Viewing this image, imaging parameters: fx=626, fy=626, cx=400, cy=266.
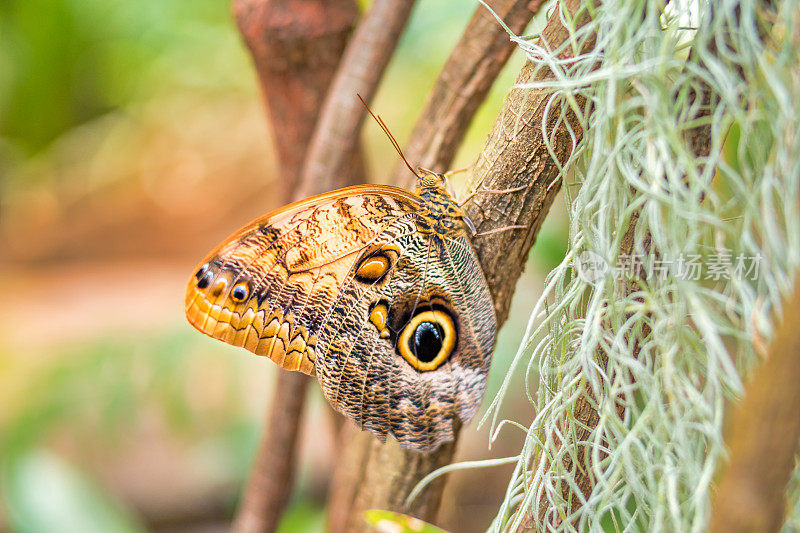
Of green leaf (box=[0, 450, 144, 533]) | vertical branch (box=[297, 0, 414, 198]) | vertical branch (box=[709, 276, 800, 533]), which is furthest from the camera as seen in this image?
green leaf (box=[0, 450, 144, 533])

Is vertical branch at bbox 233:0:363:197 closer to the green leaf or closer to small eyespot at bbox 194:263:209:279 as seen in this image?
small eyespot at bbox 194:263:209:279

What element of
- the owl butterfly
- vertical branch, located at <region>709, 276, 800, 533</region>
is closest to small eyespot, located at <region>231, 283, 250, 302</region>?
the owl butterfly

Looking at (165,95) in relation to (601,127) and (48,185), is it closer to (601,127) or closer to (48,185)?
(48,185)

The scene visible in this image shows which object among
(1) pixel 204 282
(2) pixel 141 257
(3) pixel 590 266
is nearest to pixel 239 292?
(1) pixel 204 282

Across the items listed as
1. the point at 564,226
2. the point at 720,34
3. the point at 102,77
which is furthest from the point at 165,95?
the point at 720,34

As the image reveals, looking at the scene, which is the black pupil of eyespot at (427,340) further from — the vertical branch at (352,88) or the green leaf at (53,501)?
the green leaf at (53,501)

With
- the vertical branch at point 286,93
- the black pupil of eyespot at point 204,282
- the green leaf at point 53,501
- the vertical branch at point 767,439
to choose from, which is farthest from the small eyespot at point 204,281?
the green leaf at point 53,501

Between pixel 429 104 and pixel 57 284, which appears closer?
pixel 429 104
